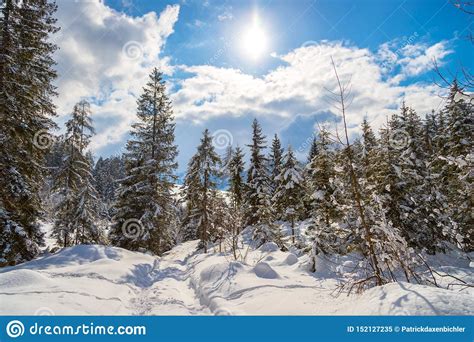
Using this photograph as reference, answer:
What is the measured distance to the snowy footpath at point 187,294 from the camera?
4.72m

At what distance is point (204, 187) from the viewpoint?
26.8 m

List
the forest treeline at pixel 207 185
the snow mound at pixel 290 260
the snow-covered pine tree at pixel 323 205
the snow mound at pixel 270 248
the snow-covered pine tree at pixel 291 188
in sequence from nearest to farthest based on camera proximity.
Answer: the forest treeline at pixel 207 185, the snow-covered pine tree at pixel 323 205, the snow mound at pixel 290 260, the snow mound at pixel 270 248, the snow-covered pine tree at pixel 291 188

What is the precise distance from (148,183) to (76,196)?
17.9 feet

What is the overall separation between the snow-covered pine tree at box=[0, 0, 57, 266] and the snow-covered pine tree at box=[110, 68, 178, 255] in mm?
7580

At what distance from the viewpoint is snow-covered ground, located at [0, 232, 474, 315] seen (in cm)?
472

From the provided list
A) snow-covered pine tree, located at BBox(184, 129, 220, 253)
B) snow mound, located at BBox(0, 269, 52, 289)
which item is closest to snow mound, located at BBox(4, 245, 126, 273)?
snow mound, located at BBox(0, 269, 52, 289)

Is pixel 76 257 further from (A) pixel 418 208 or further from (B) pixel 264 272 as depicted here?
(A) pixel 418 208

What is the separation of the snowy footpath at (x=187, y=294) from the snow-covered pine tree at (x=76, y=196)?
8.80 metres

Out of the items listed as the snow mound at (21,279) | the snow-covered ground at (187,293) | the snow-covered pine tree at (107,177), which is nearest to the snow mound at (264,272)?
the snow-covered ground at (187,293)

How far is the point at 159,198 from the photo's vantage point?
70.5 feet

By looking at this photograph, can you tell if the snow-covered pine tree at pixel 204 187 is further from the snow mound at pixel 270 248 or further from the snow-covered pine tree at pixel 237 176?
the snow mound at pixel 270 248

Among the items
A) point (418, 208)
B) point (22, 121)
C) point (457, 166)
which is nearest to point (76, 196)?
point (22, 121)

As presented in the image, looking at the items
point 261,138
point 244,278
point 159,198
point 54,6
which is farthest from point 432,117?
point 54,6
